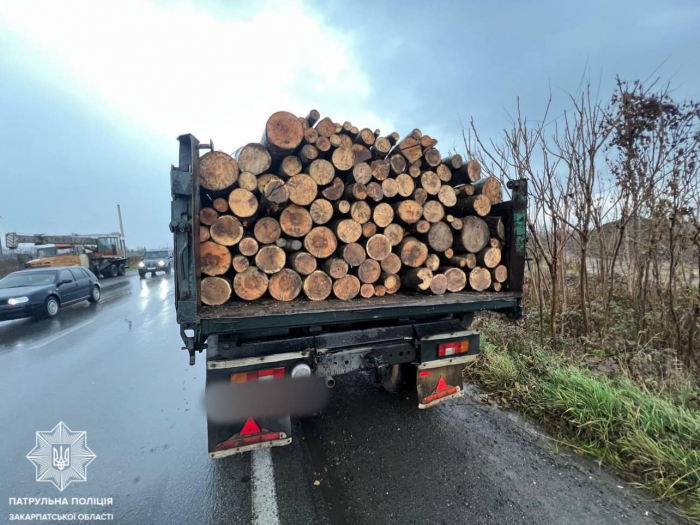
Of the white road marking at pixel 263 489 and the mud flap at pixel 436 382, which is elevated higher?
Answer: the mud flap at pixel 436 382

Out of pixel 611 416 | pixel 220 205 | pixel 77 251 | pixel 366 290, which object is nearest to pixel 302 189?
pixel 220 205

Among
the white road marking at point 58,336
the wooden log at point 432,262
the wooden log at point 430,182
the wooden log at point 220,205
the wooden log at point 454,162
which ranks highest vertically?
the wooden log at point 454,162

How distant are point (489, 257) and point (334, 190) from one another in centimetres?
160

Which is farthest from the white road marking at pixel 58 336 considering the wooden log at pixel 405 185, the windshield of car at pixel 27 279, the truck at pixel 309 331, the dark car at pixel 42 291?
the wooden log at pixel 405 185

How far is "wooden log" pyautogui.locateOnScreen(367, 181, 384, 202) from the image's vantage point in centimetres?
264

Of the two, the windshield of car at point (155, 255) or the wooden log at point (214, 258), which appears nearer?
the wooden log at point (214, 258)

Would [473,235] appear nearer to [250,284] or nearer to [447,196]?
[447,196]

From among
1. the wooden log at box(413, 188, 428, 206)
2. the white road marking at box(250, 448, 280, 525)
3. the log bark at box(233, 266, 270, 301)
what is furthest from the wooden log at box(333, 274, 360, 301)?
the white road marking at box(250, 448, 280, 525)

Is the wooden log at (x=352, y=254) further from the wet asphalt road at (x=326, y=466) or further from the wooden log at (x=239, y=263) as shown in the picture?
the wet asphalt road at (x=326, y=466)

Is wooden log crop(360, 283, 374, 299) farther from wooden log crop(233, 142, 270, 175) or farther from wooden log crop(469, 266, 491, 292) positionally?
wooden log crop(233, 142, 270, 175)

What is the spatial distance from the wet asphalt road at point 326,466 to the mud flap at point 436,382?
33cm

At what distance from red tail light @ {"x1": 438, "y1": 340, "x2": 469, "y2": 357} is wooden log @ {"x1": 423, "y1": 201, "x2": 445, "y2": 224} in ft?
3.68

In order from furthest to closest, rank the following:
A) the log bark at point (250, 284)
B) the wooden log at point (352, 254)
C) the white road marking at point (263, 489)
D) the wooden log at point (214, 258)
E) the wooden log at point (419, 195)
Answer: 1. the wooden log at point (419, 195)
2. the wooden log at point (352, 254)
3. the log bark at point (250, 284)
4. the wooden log at point (214, 258)
5. the white road marking at point (263, 489)

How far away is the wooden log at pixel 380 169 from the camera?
268cm
